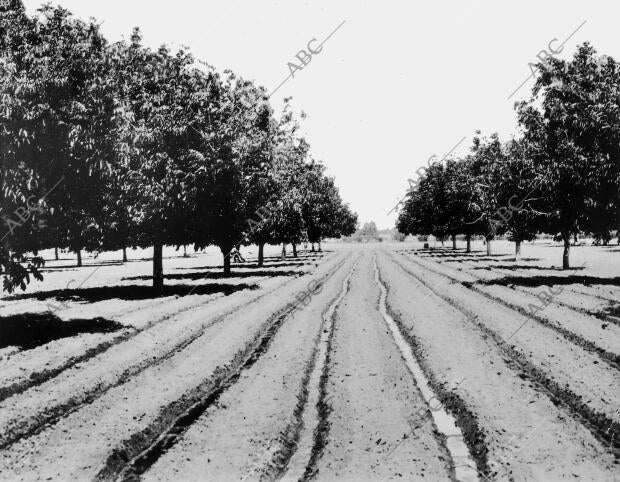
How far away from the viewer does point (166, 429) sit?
7.19 m

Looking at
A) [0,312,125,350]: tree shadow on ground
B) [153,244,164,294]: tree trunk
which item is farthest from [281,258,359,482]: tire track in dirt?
[153,244,164,294]: tree trunk

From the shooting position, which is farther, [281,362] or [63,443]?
[281,362]

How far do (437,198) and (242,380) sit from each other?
196ft

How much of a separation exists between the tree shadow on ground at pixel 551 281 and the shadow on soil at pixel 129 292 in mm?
12615

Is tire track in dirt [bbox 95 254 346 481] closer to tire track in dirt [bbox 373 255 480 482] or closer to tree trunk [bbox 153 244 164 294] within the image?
tire track in dirt [bbox 373 255 480 482]

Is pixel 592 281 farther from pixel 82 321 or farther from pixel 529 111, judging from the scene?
pixel 82 321

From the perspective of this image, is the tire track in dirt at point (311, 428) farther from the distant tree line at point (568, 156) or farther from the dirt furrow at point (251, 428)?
the distant tree line at point (568, 156)

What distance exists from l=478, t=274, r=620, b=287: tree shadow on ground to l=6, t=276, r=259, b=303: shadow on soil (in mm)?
12615

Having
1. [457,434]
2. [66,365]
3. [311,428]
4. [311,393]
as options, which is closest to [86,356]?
[66,365]

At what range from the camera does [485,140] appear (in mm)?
47938

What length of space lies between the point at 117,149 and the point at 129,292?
1170 cm

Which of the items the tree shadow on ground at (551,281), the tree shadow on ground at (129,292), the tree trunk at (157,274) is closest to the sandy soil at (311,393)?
the tree shadow on ground at (129,292)

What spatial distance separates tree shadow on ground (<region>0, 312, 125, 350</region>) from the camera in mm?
12969

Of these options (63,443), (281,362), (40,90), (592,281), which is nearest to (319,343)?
(281,362)
